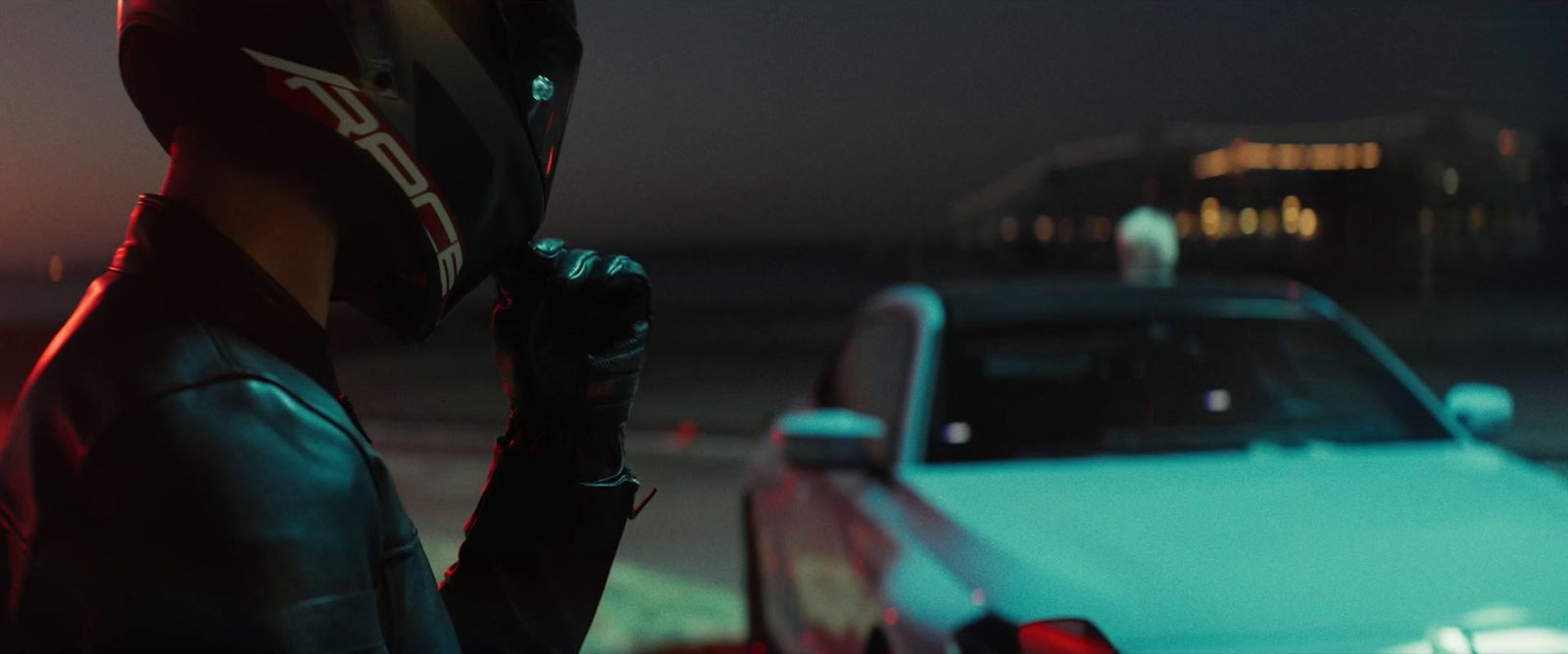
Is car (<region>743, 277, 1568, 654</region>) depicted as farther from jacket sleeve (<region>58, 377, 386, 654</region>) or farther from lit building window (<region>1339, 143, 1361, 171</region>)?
lit building window (<region>1339, 143, 1361, 171</region>)

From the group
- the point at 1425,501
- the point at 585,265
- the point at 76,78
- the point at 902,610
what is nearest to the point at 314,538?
the point at 585,265

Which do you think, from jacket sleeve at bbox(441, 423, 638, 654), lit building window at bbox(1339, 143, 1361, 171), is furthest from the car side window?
lit building window at bbox(1339, 143, 1361, 171)

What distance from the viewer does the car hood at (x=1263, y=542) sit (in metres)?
2.62

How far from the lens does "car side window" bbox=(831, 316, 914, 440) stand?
13.6 ft

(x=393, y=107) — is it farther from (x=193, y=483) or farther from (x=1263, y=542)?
(x=1263, y=542)

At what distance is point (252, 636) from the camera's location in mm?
866

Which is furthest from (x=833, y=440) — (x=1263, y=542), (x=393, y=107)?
(x=393, y=107)

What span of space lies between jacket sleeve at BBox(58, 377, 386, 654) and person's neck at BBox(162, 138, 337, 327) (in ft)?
0.44

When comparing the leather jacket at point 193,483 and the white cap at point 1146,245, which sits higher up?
the leather jacket at point 193,483

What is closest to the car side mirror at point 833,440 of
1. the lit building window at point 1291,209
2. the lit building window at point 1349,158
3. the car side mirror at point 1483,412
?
the car side mirror at point 1483,412

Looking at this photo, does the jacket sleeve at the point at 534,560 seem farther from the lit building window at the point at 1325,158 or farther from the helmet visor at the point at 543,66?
the lit building window at the point at 1325,158

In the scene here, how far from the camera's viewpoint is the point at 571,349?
1315mm

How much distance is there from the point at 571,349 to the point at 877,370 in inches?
126

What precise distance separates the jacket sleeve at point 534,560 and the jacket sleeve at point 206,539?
0.44m
